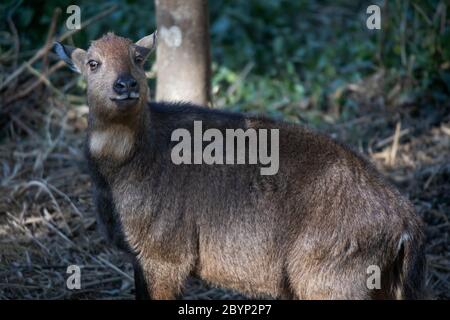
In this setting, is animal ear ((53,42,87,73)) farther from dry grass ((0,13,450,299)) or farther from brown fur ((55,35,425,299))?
dry grass ((0,13,450,299))

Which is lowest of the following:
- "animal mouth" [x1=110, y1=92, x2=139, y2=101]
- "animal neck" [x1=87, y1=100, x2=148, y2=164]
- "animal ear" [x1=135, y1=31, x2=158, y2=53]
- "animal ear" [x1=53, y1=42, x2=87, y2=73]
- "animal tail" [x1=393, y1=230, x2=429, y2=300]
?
"animal tail" [x1=393, y1=230, x2=429, y2=300]

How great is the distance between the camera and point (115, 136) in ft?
20.4

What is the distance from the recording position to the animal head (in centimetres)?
592

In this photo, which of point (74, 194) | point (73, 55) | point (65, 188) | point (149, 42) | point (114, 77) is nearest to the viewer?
point (114, 77)

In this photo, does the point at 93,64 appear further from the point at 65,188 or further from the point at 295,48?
the point at 295,48

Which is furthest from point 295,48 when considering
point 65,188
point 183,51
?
point 65,188

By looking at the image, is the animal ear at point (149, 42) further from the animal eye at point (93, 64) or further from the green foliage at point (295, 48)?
the green foliage at point (295, 48)

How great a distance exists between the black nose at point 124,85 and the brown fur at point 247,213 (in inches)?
3.3

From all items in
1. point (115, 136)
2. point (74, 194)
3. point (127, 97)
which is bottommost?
point (74, 194)

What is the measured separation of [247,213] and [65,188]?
9.49 ft

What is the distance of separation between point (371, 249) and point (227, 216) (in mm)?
1078

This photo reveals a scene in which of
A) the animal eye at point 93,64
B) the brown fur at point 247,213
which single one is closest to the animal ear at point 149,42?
the brown fur at point 247,213

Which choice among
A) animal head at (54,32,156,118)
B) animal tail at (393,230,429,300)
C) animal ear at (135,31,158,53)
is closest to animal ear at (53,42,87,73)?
animal head at (54,32,156,118)
